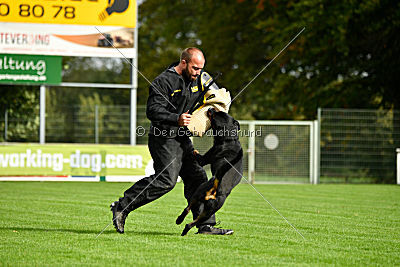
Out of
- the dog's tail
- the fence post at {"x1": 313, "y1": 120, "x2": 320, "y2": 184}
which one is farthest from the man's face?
the fence post at {"x1": 313, "y1": 120, "x2": 320, "y2": 184}

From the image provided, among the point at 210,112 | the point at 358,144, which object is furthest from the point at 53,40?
the point at 210,112

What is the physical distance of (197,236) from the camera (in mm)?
7523

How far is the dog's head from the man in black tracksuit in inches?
12.9

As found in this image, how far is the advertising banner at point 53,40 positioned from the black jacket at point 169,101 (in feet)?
35.8

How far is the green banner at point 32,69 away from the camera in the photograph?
18.7 meters

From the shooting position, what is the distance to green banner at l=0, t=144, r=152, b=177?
17297mm

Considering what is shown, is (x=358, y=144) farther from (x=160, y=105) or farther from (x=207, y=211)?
(x=160, y=105)

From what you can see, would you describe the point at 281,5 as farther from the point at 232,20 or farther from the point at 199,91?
the point at 199,91

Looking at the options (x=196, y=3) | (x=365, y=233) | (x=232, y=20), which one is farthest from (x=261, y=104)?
(x=365, y=233)

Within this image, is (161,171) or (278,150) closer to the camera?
(161,171)

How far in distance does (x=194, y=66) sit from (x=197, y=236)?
181 centimetres

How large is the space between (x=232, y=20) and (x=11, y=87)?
1103cm

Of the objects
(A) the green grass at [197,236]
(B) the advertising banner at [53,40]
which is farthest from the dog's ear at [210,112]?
(B) the advertising banner at [53,40]

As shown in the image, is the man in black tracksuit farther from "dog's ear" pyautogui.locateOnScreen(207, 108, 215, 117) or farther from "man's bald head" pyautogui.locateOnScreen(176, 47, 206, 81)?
"dog's ear" pyautogui.locateOnScreen(207, 108, 215, 117)
